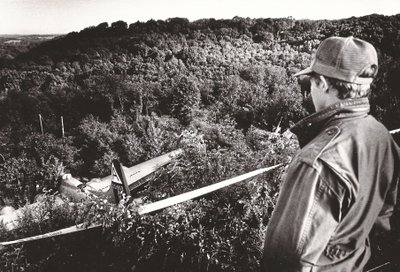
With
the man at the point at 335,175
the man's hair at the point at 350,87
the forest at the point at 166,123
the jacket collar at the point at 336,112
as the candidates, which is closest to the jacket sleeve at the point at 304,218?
the man at the point at 335,175

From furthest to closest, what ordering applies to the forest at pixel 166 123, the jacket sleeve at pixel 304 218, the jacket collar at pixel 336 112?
1. the forest at pixel 166 123
2. the jacket collar at pixel 336 112
3. the jacket sleeve at pixel 304 218

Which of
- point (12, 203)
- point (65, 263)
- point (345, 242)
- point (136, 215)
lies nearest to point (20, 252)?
point (65, 263)

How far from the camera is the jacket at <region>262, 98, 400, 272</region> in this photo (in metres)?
1.23

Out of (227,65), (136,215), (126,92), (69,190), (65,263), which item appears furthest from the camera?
(227,65)

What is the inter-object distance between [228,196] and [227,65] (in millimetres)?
37999

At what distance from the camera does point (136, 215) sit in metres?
5.46

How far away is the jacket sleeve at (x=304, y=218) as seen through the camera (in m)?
1.22

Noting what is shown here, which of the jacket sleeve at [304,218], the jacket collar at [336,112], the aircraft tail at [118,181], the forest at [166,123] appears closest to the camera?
the jacket sleeve at [304,218]

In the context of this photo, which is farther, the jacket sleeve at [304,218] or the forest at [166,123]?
the forest at [166,123]

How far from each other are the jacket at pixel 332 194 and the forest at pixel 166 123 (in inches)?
160

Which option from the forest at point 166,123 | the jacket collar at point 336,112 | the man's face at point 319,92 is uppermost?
the man's face at point 319,92

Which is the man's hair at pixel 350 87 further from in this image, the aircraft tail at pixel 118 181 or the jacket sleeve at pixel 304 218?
the aircraft tail at pixel 118 181

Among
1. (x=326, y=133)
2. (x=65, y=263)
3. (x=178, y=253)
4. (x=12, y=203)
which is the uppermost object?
(x=326, y=133)

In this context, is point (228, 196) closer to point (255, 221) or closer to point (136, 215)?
point (255, 221)
